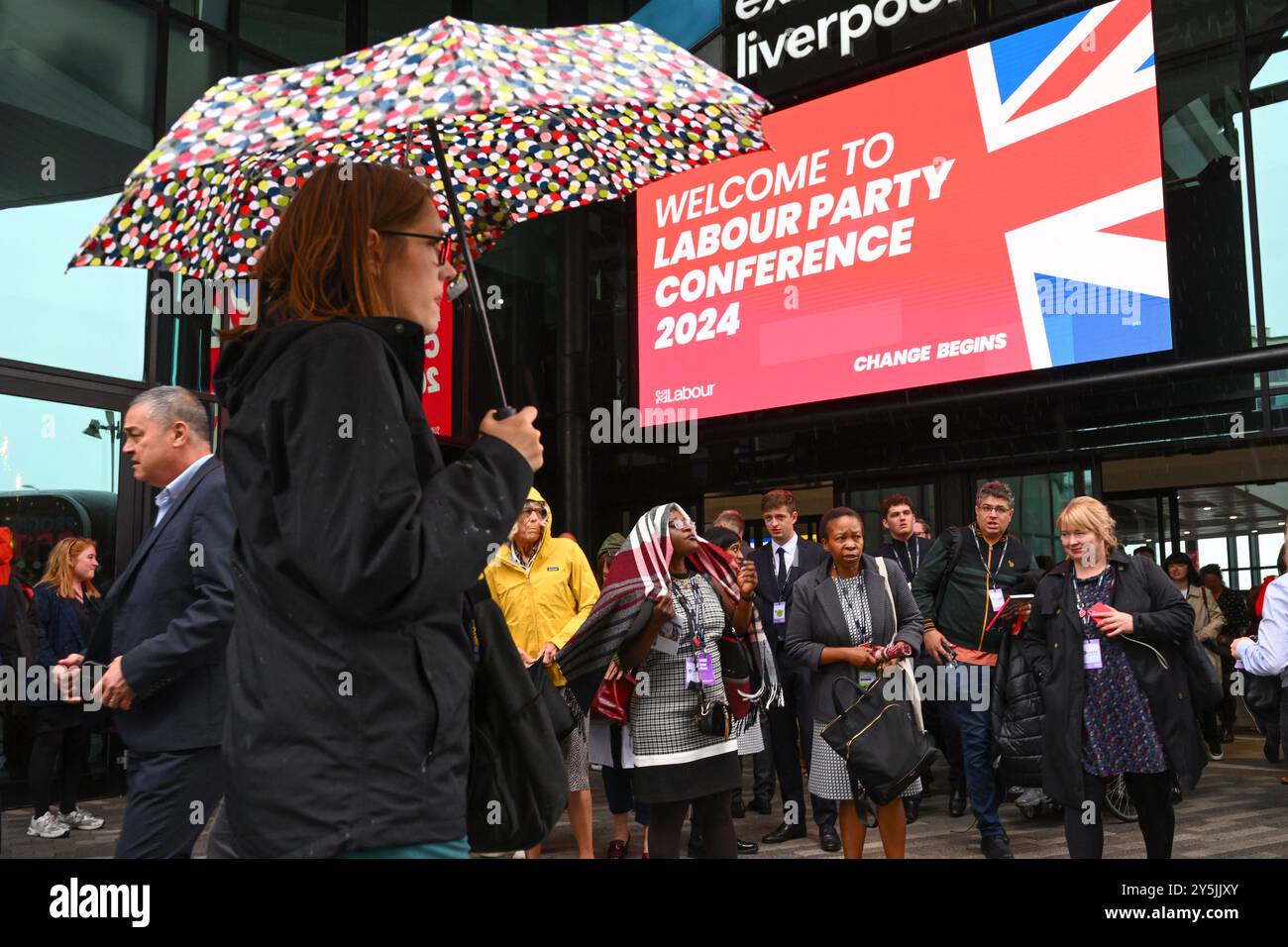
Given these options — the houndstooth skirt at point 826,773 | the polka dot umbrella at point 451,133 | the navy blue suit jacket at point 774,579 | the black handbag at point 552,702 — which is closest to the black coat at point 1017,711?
the houndstooth skirt at point 826,773

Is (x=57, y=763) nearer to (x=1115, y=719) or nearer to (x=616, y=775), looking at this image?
(x=616, y=775)

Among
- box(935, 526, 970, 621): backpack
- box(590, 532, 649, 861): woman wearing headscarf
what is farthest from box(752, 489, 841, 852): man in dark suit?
box(590, 532, 649, 861): woman wearing headscarf

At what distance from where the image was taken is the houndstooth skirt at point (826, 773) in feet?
18.1

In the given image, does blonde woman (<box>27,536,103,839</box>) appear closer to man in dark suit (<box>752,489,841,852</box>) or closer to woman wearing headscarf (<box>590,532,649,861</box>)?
woman wearing headscarf (<box>590,532,649,861</box>)

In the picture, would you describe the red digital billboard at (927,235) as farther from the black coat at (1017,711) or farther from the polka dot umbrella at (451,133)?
the polka dot umbrella at (451,133)

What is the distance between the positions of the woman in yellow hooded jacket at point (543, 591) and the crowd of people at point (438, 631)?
19 millimetres

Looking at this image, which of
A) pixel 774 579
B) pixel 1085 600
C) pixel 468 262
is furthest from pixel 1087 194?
pixel 468 262

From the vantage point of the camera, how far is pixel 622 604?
5027mm

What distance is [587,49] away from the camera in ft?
8.39

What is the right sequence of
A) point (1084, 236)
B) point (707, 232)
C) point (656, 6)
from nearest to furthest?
point (1084, 236), point (707, 232), point (656, 6)

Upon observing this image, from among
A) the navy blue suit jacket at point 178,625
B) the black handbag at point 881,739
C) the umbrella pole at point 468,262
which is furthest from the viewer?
the black handbag at point 881,739
